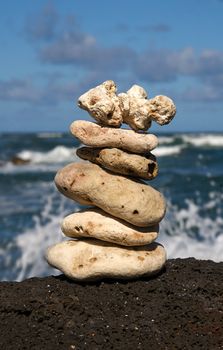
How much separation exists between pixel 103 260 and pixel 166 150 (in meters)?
38.3

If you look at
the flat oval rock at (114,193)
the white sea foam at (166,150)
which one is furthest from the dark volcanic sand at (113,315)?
the white sea foam at (166,150)

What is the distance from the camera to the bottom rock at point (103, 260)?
478 centimetres

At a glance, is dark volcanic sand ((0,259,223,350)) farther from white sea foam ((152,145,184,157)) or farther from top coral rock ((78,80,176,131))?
white sea foam ((152,145,184,157))

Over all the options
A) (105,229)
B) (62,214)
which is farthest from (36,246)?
(105,229)

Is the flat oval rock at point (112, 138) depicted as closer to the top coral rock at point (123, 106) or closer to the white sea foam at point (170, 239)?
the top coral rock at point (123, 106)

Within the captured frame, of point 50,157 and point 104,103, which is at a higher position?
point 104,103

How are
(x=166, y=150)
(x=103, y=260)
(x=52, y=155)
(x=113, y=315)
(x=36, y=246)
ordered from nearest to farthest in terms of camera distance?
1. (x=113, y=315)
2. (x=103, y=260)
3. (x=36, y=246)
4. (x=166, y=150)
5. (x=52, y=155)

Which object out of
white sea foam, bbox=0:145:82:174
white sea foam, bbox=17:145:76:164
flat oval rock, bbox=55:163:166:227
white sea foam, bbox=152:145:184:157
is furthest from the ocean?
white sea foam, bbox=152:145:184:157

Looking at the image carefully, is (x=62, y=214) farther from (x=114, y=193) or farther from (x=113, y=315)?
(x=113, y=315)

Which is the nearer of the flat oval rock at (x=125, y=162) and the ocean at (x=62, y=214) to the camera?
the flat oval rock at (x=125, y=162)

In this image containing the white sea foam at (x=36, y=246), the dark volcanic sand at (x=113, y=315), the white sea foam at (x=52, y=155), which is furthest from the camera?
the white sea foam at (x=52, y=155)

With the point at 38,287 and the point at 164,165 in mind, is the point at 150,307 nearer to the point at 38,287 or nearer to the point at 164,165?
the point at 38,287

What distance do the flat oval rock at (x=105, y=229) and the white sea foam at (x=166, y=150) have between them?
114ft

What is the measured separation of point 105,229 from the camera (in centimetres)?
483
